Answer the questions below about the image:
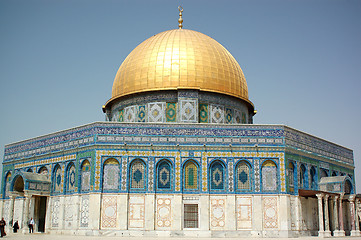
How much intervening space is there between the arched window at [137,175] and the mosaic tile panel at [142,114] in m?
4.52

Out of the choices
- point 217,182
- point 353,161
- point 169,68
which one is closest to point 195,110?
point 169,68

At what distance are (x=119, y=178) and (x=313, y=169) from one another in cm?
1153

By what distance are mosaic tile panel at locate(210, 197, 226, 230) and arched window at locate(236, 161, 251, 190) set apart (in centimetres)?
119

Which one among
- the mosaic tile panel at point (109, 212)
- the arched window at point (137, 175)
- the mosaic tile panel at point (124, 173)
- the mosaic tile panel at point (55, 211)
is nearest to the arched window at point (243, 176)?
the arched window at point (137, 175)

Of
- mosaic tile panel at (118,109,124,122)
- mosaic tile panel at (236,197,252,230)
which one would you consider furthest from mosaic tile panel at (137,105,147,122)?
mosaic tile panel at (236,197,252,230)

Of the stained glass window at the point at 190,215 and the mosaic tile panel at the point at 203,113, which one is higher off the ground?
the mosaic tile panel at the point at 203,113

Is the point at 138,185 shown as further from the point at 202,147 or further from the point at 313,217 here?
the point at 313,217

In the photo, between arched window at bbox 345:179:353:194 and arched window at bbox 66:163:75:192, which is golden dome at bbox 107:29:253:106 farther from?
arched window at bbox 345:179:353:194

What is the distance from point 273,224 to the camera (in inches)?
886

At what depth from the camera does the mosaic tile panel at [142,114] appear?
27.0 m

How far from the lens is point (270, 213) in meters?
22.6

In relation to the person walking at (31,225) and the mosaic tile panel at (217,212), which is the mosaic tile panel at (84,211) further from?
the mosaic tile panel at (217,212)

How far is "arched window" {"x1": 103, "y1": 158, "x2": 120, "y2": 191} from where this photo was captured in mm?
22562

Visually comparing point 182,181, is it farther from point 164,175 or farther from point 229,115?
point 229,115
